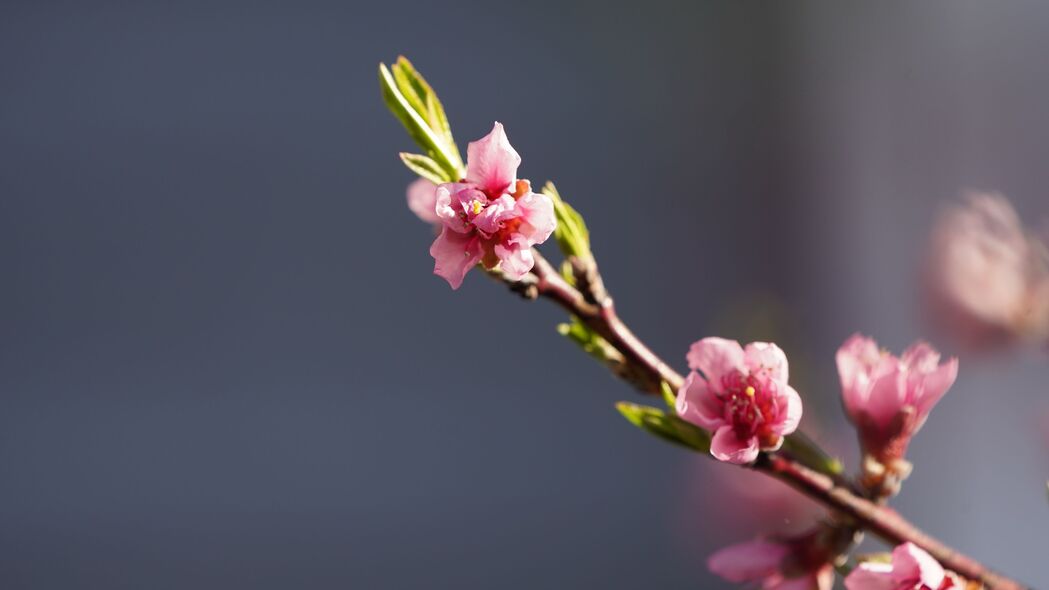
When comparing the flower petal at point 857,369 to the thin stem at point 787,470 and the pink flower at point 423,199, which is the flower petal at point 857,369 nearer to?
the thin stem at point 787,470

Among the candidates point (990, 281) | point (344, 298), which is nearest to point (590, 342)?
point (990, 281)

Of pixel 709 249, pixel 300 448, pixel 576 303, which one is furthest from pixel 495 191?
pixel 709 249

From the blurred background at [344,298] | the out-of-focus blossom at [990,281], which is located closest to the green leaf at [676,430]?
the out-of-focus blossom at [990,281]

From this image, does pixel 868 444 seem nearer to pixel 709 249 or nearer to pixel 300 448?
pixel 300 448

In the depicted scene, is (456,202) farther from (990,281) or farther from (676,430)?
(990,281)

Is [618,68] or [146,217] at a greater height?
[618,68]
